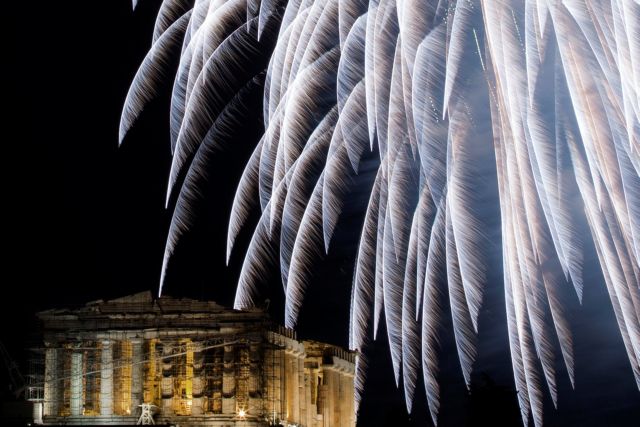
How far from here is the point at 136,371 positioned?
77375 mm

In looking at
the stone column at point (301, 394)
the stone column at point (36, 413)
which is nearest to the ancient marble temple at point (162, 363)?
the stone column at point (301, 394)

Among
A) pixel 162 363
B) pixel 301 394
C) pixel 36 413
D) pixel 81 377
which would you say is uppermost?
pixel 162 363

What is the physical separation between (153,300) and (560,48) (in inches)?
2008

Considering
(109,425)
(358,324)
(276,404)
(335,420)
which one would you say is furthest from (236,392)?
(358,324)

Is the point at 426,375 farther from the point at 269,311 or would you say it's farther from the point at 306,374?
the point at 306,374

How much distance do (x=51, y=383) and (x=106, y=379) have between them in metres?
2.97

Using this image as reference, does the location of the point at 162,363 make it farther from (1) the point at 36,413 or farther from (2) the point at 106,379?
(1) the point at 36,413

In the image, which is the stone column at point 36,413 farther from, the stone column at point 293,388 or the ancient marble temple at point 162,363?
the stone column at point 293,388

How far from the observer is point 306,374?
8525cm

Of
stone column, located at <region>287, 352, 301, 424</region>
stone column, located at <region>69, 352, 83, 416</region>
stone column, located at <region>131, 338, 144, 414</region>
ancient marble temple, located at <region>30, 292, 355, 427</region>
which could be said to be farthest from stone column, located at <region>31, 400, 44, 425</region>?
stone column, located at <region>287, 352, 301, 424</region>

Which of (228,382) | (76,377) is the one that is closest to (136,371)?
(76,377)

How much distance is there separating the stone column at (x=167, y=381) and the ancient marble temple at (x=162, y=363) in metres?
0.05

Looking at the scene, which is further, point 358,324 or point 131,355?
point 131,355

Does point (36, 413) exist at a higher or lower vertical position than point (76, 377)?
lower
